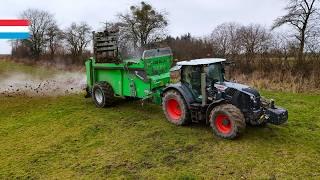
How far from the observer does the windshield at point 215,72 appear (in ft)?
32.4

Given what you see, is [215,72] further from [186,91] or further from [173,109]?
[173,109]

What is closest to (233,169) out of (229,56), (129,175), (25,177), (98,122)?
(129,175)

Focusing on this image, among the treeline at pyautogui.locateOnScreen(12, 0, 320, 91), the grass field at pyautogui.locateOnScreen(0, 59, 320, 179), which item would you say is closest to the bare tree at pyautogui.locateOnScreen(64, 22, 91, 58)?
the treeline at pyautogui.locateOnScreen(12, 0, 320, 91)

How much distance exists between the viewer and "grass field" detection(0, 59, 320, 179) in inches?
309

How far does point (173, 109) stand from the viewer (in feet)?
34.9

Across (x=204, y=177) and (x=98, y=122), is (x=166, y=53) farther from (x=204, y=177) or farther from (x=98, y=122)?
(x=204, y=177)

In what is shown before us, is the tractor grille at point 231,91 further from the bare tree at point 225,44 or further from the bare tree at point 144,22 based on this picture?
the bare tree at point 144,22

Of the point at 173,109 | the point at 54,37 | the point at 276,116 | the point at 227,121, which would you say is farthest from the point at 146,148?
the point at 54,37

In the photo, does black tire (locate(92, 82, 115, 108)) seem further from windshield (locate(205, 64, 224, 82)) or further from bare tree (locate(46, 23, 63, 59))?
bare tree (locate(46, 23, 63, 59))

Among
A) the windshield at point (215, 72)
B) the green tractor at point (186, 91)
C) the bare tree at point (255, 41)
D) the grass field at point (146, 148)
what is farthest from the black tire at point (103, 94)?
the bare tree at point (255, 41)

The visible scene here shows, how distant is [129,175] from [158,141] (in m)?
1.86

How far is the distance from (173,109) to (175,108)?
71mm

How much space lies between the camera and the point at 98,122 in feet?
37.6

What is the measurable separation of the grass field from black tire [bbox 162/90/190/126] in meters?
0.24
